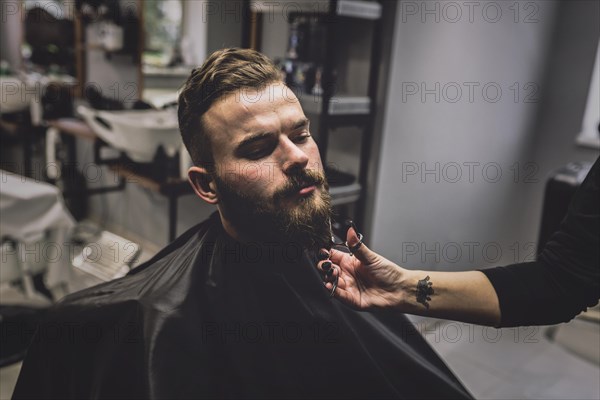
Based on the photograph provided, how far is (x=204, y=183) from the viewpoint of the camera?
1169 mm

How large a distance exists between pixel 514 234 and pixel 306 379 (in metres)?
2.54

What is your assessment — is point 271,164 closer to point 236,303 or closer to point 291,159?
point 291,159

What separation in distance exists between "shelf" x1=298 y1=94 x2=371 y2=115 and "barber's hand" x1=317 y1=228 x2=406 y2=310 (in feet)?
4.42

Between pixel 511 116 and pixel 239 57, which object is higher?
pixel 239 57

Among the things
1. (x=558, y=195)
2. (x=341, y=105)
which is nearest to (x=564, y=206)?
(x=558, y=195)

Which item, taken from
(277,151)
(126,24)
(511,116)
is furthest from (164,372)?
(126,24)

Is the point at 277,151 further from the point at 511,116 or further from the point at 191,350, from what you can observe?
the point at 511,116

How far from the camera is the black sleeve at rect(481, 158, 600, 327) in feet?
3.04

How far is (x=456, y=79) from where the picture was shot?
8.59 feet

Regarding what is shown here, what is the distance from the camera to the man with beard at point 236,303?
1.07 meters

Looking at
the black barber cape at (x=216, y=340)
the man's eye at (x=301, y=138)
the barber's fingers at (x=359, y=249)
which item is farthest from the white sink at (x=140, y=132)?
the barber's fingers at (x=359, y=249)

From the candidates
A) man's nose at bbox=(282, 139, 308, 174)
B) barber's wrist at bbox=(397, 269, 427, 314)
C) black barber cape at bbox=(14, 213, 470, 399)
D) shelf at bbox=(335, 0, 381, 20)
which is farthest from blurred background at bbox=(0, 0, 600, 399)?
man's nose at bbox=(282, 139, 308, 174)

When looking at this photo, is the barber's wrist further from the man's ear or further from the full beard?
the man's ear

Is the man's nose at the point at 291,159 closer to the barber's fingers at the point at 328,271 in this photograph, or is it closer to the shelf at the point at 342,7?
the barber's fingers at the point at 328,271
